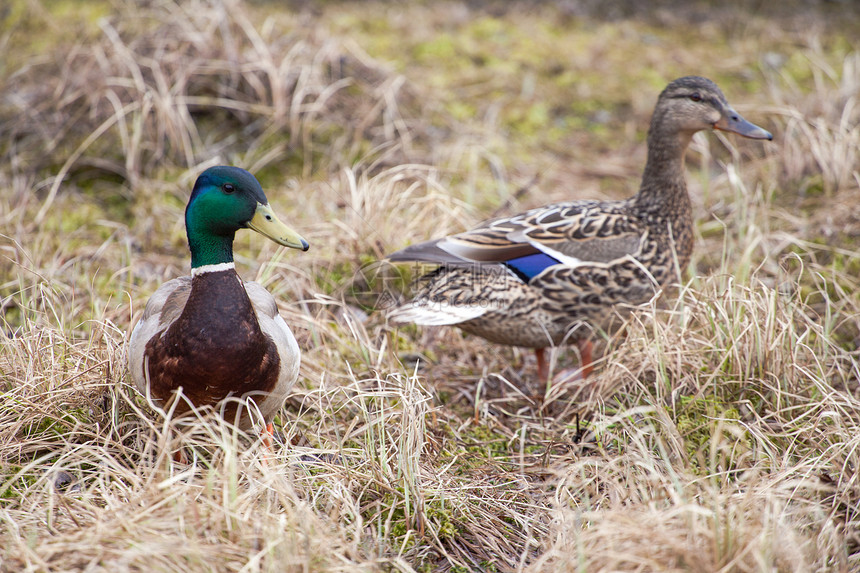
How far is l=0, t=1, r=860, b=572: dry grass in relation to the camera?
2229 millimetres

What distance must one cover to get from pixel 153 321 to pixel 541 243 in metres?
1.69

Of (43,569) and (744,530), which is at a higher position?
(744,530)

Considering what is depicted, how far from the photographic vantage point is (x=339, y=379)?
3.38 m

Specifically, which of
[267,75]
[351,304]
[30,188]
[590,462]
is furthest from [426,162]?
[590,462]

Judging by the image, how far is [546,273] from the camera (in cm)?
350

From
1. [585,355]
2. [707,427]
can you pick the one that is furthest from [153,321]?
[707,427]

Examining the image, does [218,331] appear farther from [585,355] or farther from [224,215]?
[585,355]

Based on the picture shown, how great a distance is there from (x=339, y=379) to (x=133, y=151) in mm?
2387

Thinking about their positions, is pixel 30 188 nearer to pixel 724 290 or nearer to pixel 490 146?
pixel 490 146

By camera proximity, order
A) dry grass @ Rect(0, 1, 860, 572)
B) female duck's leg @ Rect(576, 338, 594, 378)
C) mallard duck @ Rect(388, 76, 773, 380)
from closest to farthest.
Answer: dry grass @ Rect(0, 1, 860, 572)
mallard duck @ Rect(388, 76, 773, 380)
female duck's leg @ Rect(576, 338, 594, 378)

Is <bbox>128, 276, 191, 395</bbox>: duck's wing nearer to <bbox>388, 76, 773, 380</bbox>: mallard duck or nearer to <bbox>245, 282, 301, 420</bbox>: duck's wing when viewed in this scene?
<bbox>245, 282, 301, 420</bbox>: duck's wing

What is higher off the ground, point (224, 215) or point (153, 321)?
point (224, 215)

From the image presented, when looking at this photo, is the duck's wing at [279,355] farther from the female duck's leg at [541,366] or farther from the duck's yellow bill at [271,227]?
the female duck's leg at [541,366]

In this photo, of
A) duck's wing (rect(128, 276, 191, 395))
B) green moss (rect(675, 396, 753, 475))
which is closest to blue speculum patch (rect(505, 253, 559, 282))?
green moss (rect(675, 396, 753, 475))
